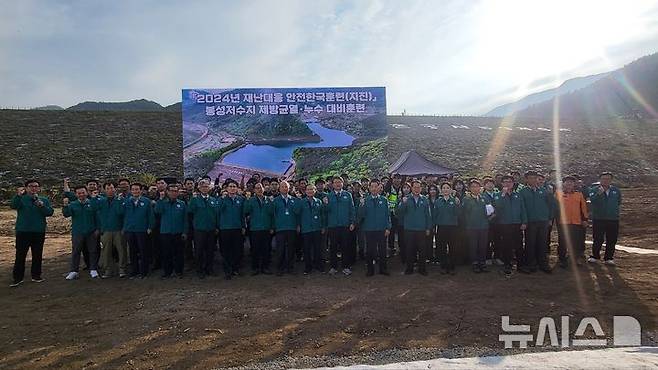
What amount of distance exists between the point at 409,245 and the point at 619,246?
5324 millimetres

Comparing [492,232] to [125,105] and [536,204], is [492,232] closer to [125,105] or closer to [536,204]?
[536,204]

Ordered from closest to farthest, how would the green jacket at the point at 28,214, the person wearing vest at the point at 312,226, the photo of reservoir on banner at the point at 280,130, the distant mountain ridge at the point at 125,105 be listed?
the green jacket at the point at 28,214
the person wearing vest at the point at 312,226
the photo of reservoir on banner at the point at 280,130
the distant mountain ridge at the point at 125,105

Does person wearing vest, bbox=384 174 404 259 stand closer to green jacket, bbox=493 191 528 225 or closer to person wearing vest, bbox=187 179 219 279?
green jacket, bbox=493 191 528 225

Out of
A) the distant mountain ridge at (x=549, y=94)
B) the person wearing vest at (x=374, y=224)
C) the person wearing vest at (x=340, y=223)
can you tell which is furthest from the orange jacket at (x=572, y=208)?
the distant mountain ridge at (x=549, y=94)

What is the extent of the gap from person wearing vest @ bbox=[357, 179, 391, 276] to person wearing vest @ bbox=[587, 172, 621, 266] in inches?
148

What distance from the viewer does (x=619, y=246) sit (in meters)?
9.56

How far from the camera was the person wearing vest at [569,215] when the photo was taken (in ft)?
25.7

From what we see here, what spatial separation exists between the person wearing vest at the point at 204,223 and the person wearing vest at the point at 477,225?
425 centimetres

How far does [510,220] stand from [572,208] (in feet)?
4.17

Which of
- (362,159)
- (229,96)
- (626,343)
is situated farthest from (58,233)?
(626,343)

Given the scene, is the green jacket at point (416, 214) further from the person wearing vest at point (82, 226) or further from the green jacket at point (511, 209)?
the person wearing vest at point (82, 226)

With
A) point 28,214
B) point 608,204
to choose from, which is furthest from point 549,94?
point 28,214

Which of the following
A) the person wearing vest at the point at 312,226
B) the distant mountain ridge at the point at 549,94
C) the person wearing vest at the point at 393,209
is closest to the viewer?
the person wearing vest at the point at 312,226

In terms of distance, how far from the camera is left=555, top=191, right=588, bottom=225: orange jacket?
7.84 m
